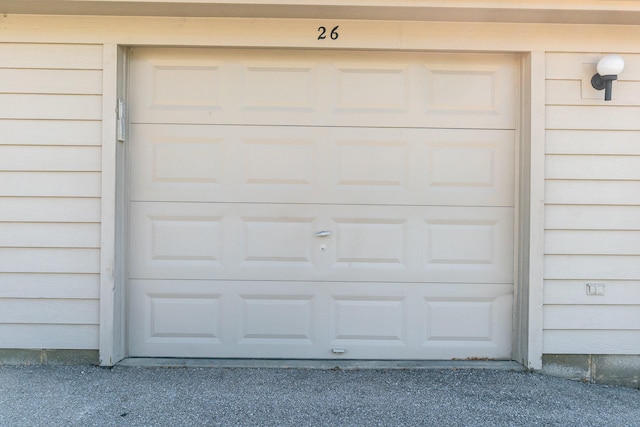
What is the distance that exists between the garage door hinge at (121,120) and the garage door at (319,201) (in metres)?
0.08

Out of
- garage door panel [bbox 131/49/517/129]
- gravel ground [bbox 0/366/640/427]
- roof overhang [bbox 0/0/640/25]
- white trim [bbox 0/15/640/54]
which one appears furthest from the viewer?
garage door panel [bbox 131/49/517/129]

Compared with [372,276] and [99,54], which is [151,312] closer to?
[372,276]

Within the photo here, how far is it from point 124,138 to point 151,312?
1265mm

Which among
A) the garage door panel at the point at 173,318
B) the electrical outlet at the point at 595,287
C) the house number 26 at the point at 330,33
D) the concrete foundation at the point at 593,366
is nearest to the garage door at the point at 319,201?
the garage door panel at the point at 173,318

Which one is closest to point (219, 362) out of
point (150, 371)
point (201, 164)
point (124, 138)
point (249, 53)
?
point (150, 371)

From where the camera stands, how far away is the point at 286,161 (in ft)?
11.5

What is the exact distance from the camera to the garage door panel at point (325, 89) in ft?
11.5

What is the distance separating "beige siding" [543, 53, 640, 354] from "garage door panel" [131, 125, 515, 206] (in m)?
0.33

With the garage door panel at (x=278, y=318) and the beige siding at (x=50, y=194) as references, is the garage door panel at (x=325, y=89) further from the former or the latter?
the garage door panel at (x=278, y=318)

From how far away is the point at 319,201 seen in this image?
138 inches

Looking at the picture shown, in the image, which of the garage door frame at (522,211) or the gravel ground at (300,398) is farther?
the garage door frame at (522,211)

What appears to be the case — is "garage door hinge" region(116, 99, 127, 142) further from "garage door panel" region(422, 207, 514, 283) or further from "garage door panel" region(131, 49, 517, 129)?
"garage door panel" region(422, 207, 514, 283)

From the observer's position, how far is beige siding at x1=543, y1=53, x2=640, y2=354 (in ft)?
11.1

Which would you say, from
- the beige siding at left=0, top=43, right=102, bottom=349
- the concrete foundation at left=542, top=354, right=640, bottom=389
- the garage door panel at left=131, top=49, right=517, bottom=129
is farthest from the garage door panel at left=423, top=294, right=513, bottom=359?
the beige siding at left=0, top=43, right=102, bottom=349
